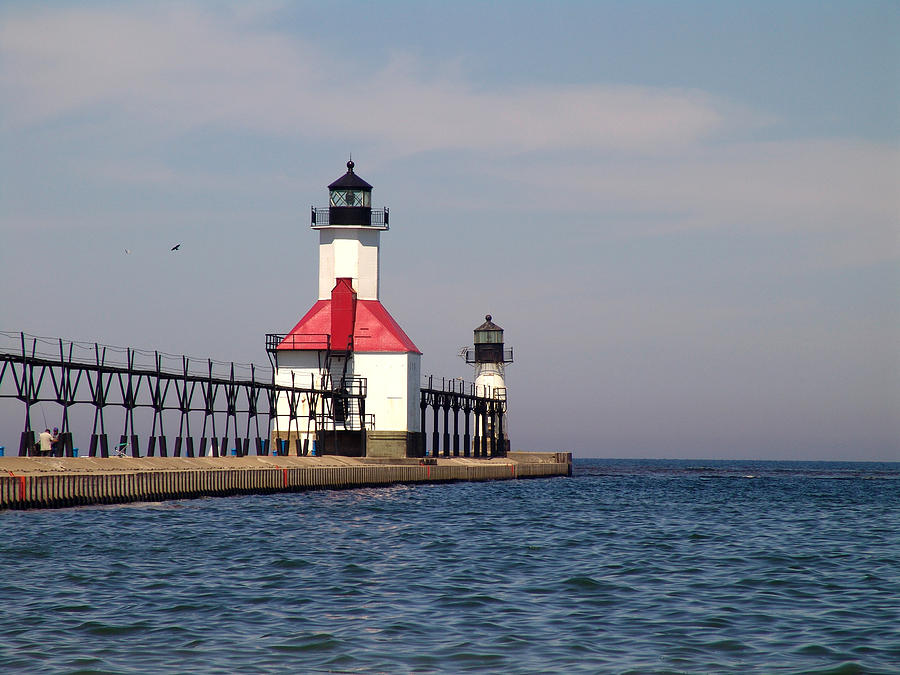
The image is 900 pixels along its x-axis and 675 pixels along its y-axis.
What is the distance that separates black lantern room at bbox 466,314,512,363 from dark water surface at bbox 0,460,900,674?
2150 inches

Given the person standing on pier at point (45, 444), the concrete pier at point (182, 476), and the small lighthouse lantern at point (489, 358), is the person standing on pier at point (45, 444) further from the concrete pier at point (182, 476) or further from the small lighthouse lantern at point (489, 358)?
the small lighthouse lantern at point (489, 358)

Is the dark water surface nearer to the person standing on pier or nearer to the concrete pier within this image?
the concrete pier

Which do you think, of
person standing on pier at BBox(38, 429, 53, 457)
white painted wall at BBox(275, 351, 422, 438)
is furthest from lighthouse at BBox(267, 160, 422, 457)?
person standing on pier at BBox(38, 429, 53, 457)

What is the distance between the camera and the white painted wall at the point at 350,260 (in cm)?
6756

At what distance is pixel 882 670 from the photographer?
13844mm

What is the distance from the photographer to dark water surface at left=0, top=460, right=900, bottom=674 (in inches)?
557

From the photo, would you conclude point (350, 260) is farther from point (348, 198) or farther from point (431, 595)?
point (431, 595)

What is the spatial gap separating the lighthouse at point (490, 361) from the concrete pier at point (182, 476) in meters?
22.1

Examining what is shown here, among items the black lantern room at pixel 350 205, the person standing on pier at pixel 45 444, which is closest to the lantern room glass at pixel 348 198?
the black lantern room at pixel 350 205

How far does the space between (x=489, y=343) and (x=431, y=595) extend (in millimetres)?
71110

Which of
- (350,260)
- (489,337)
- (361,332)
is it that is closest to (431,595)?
(361,332)

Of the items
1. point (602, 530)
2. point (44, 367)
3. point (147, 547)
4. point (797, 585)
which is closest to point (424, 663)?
point (797, 585)

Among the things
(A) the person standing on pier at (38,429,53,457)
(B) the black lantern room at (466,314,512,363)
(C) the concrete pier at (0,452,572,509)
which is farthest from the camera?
(B) the black lantern room at (466,314,512,363)

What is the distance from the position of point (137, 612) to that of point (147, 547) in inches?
327
